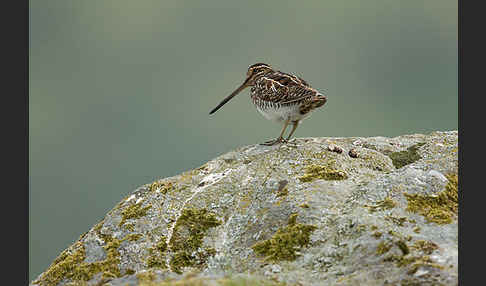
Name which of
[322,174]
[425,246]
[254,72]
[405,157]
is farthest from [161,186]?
[254,72]

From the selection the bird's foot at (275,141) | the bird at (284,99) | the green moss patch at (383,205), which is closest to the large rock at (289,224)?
the green moss patch at (383,205)

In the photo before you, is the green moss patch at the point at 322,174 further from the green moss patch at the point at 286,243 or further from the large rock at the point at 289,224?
the green moss patch at the point at 286,243

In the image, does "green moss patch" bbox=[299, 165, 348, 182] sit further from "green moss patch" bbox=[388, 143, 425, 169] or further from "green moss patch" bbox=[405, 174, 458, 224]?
"green moss patch" bbox=[388, 143, 425, 169]

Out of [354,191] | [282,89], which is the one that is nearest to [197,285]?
[354,191]

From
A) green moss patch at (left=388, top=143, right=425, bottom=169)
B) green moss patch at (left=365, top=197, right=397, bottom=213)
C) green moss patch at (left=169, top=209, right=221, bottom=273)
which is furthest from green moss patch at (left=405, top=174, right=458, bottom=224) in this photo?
green moss patch at (left=169, top=209, right=221, bottom=273)

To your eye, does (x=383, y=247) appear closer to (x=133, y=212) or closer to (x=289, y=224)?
(x=289, y=224)

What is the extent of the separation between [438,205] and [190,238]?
4.16m

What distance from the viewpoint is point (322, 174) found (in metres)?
9.39

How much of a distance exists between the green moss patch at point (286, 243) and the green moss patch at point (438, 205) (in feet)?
5.46

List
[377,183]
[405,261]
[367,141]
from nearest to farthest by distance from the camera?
[405,261]
[377,183]
[367,141]

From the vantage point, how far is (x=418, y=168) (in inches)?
358

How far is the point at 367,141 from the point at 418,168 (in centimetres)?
263

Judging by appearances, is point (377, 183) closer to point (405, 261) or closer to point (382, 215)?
point (382, 215)

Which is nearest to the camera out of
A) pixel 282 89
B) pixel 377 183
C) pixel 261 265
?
pixel 261 265
